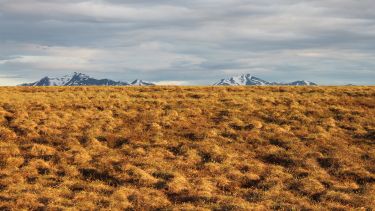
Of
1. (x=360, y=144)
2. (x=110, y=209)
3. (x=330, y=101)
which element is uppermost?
(x=330, y=101)

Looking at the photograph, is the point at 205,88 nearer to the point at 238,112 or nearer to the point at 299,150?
the point at 238,112

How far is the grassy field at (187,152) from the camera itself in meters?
22.1

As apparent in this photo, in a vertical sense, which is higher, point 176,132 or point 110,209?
point 176,132

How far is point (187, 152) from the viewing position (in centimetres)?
2905

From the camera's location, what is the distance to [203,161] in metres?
28.0

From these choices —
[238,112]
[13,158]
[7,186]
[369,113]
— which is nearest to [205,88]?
[238,112]

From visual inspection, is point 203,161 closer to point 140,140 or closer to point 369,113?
point 140,140

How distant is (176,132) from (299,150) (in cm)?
924

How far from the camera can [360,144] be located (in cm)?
3164

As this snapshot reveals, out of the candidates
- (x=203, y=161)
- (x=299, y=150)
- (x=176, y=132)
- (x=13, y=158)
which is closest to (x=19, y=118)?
(x=13, y=158)

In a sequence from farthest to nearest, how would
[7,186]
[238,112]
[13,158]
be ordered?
[238,112]
[13,158]
[7,186]

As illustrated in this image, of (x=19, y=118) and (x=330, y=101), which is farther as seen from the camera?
(x=330, y=101)

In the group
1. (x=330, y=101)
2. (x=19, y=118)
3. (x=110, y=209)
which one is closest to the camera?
(x=110, y=209)

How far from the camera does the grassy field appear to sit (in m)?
22.1
